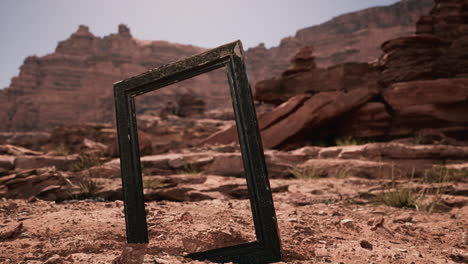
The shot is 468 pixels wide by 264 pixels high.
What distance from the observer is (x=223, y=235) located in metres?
1.62

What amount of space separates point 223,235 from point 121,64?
71684 mm

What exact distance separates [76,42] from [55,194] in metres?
82.0

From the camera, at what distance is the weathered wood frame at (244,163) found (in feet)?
4.07

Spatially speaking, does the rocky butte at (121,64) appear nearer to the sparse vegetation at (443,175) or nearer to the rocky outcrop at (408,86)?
the rocky outcrop at (408,86)

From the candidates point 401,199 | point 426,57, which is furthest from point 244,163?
point 426,57

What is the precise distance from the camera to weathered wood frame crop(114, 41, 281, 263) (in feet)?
4.07

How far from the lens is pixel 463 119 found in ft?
24.5

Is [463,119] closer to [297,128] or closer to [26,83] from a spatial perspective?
A: [297,128]

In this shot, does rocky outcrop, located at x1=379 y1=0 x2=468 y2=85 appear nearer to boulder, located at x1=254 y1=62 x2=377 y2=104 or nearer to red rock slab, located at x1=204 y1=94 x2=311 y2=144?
boulder, located at x1=254 y1=62 x2=377 y2=104

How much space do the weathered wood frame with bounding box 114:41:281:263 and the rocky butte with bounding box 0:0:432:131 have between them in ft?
178

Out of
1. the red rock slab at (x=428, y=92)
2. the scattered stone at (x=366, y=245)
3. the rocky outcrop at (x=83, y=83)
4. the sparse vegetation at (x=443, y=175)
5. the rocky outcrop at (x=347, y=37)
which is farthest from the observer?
the rocky outcrop at (x=347, y=37)

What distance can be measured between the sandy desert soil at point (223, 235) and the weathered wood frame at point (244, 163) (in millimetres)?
173

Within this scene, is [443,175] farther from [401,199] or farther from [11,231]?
[11,231]

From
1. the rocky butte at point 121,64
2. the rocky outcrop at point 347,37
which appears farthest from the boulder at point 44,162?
the rocky outcrop at point 347,37
